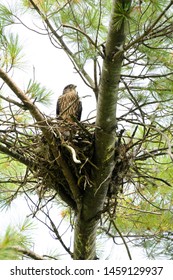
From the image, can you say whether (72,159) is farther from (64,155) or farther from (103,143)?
(103,143)

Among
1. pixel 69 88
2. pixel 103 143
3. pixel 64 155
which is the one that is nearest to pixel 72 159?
pixel 64 155

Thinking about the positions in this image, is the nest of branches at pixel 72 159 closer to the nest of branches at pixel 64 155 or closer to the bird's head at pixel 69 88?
the nest of branches at pixel 64 155

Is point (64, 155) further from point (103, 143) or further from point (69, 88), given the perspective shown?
point (69, 88)

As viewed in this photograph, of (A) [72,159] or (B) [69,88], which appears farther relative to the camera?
(B) [69,88]

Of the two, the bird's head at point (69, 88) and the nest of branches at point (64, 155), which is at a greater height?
the bird's head at point (69, 88)

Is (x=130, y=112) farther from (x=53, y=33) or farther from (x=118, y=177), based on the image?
(x=53, y=33)

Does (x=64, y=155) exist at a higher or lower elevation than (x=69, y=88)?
lower

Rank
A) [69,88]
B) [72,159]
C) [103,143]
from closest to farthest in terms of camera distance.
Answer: [103,143] → [72,159] → [69,88]

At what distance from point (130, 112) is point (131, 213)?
0.97 meters

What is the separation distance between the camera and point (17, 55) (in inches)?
106

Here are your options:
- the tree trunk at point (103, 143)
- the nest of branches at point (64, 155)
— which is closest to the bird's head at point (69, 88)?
the nest of branches at point (64, 155)

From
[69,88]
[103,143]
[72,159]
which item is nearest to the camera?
[103,143]

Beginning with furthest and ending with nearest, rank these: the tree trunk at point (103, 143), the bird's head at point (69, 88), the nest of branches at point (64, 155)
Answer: the bird's head at point (69, 88)
the nest of branches at point (64, 155)
the tree trunk at point (103, 143)

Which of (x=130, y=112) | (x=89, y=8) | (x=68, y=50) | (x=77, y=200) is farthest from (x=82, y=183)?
(x=89, y=8)
